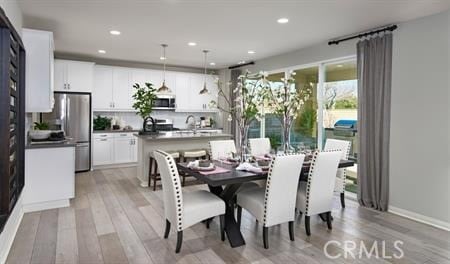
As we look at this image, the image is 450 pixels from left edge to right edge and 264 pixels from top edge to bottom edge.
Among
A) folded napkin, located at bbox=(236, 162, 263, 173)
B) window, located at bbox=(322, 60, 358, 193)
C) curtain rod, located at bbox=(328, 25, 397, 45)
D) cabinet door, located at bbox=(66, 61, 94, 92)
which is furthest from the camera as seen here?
cabinet door, located at bbox=(66, 61, 94, 92)

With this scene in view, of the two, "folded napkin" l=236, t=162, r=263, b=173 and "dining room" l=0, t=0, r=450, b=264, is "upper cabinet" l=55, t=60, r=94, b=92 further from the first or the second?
"folded napkin" l=236, t=162, r=263, b=173

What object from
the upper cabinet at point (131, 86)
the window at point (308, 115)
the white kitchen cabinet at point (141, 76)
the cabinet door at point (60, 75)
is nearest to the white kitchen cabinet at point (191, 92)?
the upper cabinet at point (131, 86)

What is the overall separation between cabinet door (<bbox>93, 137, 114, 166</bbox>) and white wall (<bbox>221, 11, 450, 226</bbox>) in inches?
230

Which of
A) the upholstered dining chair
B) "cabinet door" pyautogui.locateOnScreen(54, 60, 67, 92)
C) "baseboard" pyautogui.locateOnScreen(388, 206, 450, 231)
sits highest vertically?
"cabinet door" pyautogui.locateOnScreen(54, 60, 67, 92)

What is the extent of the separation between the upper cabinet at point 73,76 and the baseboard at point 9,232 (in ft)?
11.1

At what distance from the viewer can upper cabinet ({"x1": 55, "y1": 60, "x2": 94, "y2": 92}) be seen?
6.10 metres

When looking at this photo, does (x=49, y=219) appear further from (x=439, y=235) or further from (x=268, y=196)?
(x=439, y=235)

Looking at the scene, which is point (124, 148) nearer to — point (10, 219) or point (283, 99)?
point (10, 219)

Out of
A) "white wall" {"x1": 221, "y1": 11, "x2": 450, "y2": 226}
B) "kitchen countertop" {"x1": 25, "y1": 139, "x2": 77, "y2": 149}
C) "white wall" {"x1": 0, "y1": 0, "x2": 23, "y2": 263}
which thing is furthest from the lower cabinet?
"white wall" {"x1": 221, "y1": 11, "x2": 450, "y2": 226}

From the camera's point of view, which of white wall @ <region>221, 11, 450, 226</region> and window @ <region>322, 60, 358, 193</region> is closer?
white wall @ <region>221, 11, 450, 226</region>

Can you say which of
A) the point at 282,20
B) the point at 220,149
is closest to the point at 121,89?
the point at 220,149

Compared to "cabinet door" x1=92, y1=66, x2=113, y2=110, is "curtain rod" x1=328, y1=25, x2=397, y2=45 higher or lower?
higher

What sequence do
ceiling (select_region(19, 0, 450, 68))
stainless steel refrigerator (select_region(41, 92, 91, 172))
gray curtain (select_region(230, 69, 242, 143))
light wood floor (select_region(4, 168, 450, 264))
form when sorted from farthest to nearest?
gray curtain (select_region(230, 69, 242, 143)) < stainless steel refrigerator (select_region(41, 92, 91, 172)) < ceiling (select_region(19, 0, 450, 68)) < light wood floor (select_region(4, 168, 450, 264))

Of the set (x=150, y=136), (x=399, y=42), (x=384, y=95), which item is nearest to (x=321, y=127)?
(x=384, y=95)
